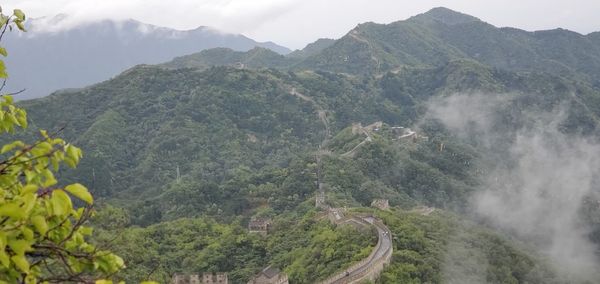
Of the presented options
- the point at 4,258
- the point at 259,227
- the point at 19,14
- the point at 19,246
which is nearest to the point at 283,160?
the point at 259,227

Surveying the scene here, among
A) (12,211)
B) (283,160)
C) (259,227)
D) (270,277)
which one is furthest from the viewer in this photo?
(283,160)

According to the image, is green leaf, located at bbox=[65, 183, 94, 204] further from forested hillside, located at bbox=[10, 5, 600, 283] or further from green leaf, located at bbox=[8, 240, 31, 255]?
forested hillside, located at bbox=[10, 5, 600, 283]

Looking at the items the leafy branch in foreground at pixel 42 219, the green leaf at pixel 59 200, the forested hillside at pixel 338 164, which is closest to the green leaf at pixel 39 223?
the leafy branch in foreground at pixel 42 219

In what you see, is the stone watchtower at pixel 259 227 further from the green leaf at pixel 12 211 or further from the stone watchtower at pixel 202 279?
the green leaf at pixel 12 211

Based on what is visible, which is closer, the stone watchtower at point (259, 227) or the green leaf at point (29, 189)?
the green leaf at point (29, 189)

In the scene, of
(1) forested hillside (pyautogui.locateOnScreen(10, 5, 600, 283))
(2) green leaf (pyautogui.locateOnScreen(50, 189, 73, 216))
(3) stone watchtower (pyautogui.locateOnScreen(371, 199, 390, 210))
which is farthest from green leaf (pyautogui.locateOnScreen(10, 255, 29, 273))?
(3) stone watchtower (pyautogui.locateOnScreen(371, 199, 390, 210))

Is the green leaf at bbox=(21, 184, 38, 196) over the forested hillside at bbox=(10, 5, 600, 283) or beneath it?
over

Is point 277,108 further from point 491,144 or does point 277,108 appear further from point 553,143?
point 553,143

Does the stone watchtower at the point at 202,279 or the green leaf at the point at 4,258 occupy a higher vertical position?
the green leaf at the point at 4,258

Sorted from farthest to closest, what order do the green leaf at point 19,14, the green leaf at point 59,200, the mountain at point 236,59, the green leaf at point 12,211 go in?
the mountain at point 236,59, the green leaf at point 19,14, the green leaf at point 59,200, the green leaf at point 12,211

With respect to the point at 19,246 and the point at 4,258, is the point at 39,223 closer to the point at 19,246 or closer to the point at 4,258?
the point at 19,246

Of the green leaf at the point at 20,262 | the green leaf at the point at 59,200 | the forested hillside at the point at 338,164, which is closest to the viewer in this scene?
the green leaf at the point at 20,262
